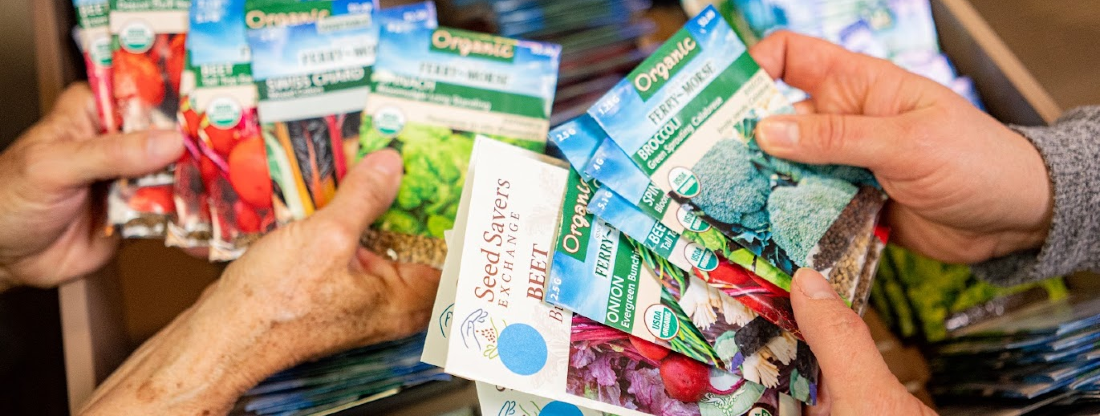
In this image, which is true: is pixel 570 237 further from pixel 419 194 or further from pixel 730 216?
pixel 419 194

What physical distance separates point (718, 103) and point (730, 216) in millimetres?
188

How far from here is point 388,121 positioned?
117 cm

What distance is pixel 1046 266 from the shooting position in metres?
1.14

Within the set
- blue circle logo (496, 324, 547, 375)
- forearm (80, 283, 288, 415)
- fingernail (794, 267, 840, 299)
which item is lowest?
forearm (80, 283, 288, 415)

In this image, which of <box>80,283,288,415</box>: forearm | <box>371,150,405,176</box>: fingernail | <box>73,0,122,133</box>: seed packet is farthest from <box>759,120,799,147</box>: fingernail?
<box>73,0,122,133</box>: seed packet

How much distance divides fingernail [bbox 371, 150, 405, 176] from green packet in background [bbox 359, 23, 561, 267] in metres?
0.03

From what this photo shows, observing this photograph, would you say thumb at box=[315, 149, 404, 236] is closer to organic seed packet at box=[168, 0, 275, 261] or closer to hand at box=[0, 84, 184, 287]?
organic seed packet at box=[168, 0, 275, 261]

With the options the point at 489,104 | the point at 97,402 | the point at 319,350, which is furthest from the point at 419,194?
the point at 97,402

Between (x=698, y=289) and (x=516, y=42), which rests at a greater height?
(x=516, y=42)

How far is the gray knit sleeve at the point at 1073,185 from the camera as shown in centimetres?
106

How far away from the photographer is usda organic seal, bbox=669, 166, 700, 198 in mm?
949

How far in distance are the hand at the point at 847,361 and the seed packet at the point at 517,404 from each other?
0.33 meters

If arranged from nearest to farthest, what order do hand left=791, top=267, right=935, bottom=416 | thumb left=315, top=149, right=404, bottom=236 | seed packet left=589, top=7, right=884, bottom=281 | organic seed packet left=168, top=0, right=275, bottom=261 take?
hand left=791, top=267, right=935, bottom=416 → seed packet left=589, top=7, right=884, bottom=281 → thumb left=315, top=149, right=404, bottom=236 → organic seed packet left=168, top=0, right=275, bottom=261

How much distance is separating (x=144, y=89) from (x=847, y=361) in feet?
4.11
